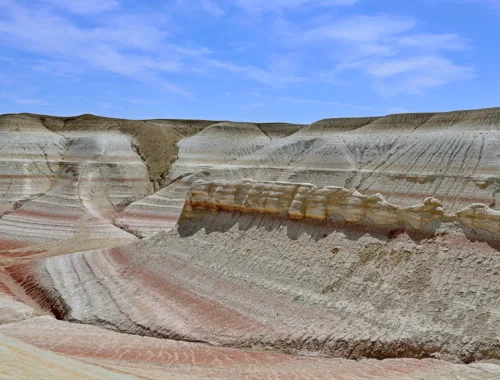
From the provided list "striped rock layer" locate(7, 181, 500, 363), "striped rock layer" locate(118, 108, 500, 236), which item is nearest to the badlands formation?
"striped rock layer" locate(7, 181, 500, 363)

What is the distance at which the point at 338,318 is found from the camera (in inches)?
581

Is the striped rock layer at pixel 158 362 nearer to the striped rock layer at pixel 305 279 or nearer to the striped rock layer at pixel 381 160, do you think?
the striped rock layer at pixel 305 279

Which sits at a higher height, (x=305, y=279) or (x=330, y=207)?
(x=330, y=207)

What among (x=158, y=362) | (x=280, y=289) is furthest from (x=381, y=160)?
(x=158, y=362)

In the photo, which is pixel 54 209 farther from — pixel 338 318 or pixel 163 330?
pixel 338 318

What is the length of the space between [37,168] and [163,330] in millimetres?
42861

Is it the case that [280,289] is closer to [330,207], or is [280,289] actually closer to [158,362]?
[330,207]

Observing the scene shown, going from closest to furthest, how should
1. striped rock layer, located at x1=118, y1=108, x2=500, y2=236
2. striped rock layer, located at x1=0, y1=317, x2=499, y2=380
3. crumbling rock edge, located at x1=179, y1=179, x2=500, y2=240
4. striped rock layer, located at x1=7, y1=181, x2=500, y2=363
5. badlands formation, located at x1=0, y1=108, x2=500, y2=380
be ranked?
striped rock layer, located at x1=0, y1=317, x2=499, y2=380 < badlands formation, located at x1=0, y1=108, x2=500, y2=380 < striped rock layer, located at x1=7, y1=181, x2=500, y2=363 < crumbling rock edge, located at x1=179, y1=179, x2=500, y2=240 < striped rock layer, located at x1=118, y1=108, x2=500, y2=236

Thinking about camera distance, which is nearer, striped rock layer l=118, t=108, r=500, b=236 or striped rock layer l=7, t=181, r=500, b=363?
striped rock layer l=7, t=181, r=500, b=363

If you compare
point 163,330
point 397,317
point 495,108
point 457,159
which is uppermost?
point 495,108

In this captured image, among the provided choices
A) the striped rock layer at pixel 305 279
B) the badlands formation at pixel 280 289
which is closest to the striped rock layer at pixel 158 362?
the badlands formation at pixel 280 289

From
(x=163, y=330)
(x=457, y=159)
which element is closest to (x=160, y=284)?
(x=163, y=330)

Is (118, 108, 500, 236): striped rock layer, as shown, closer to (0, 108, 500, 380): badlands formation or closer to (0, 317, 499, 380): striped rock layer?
(0, 108, 500, 380): badlands formation

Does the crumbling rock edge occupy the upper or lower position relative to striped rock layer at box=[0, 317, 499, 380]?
upper
